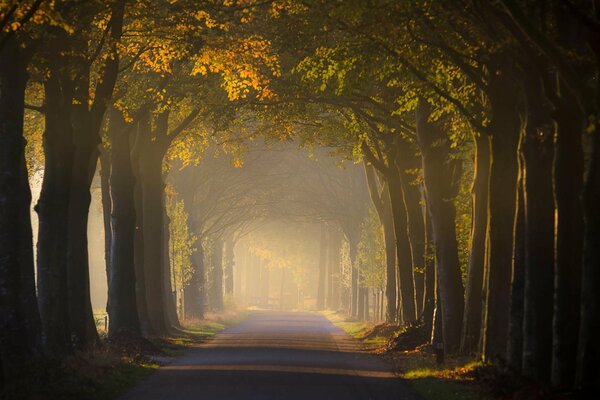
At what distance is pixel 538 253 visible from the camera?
19.2m

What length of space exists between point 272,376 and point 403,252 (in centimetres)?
1702

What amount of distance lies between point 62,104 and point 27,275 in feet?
16.7

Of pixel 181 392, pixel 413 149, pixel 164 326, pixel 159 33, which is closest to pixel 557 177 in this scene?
pixel 181 392

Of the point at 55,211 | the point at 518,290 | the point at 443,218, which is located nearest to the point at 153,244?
the point at 443,218

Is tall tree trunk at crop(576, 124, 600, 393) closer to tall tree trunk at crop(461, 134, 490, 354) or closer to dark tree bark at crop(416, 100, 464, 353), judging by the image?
tall tree trunk at crop(461, 134, 490, 354)

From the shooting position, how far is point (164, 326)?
40.8 m

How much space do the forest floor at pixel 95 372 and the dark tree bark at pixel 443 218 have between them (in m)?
7.52

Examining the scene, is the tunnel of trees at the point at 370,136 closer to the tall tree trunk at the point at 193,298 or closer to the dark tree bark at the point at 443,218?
the dark tree bark at the point at 443,218

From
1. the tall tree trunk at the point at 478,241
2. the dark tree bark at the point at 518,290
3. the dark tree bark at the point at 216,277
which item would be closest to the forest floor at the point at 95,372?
the dark tree bark at the point at 518,290

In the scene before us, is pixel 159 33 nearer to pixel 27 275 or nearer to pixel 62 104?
pixel 62 104

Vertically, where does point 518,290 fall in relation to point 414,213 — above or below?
below

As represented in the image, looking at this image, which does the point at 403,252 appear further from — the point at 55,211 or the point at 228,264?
the point at 228,264

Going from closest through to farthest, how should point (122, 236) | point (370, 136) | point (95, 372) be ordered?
point (95, 372), point (122, 236), point (370, 136)

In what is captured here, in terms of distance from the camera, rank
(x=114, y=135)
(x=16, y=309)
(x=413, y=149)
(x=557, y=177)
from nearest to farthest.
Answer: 1. (x=557, y=177)
2. (x=16, y=309)
3. (x=114, y=135)
4. (x=413, y=149)
